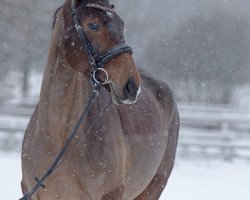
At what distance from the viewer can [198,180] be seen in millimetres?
8180

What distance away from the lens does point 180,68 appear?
17250mm

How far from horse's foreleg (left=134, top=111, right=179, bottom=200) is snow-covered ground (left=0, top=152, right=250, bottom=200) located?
214cm

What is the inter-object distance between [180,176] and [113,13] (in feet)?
19.5

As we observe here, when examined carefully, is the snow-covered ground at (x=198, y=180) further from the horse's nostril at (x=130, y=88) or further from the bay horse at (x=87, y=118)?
the horse's nostril at (x=130, y=88)

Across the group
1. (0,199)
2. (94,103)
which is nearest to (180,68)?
(0,199)

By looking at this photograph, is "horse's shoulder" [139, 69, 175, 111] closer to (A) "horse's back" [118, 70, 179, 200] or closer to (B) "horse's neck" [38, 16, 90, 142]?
(A) "horse's back" [118, 70, 179, 200]

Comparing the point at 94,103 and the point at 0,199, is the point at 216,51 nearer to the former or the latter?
the point at 0,199

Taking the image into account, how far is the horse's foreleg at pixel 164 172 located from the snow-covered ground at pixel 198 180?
214 cm

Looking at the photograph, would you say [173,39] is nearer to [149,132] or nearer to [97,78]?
[149,132]

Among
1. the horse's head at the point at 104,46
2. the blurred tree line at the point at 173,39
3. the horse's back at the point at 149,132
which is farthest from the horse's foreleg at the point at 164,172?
the blurred tree line at the point at 173,39

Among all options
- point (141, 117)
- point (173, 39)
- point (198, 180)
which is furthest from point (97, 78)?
point (173, 39)

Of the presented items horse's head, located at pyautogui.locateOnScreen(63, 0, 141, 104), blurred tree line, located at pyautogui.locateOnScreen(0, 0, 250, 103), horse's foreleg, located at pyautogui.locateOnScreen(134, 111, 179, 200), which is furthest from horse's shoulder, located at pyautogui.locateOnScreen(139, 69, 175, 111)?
blurred tree line, located at pyautogui.locateOnScreen(0, 0, 250, 103)

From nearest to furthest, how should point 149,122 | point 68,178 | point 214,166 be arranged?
point 68,178
point 149,122
point 214,166

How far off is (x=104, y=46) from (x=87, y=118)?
0.58 metres
